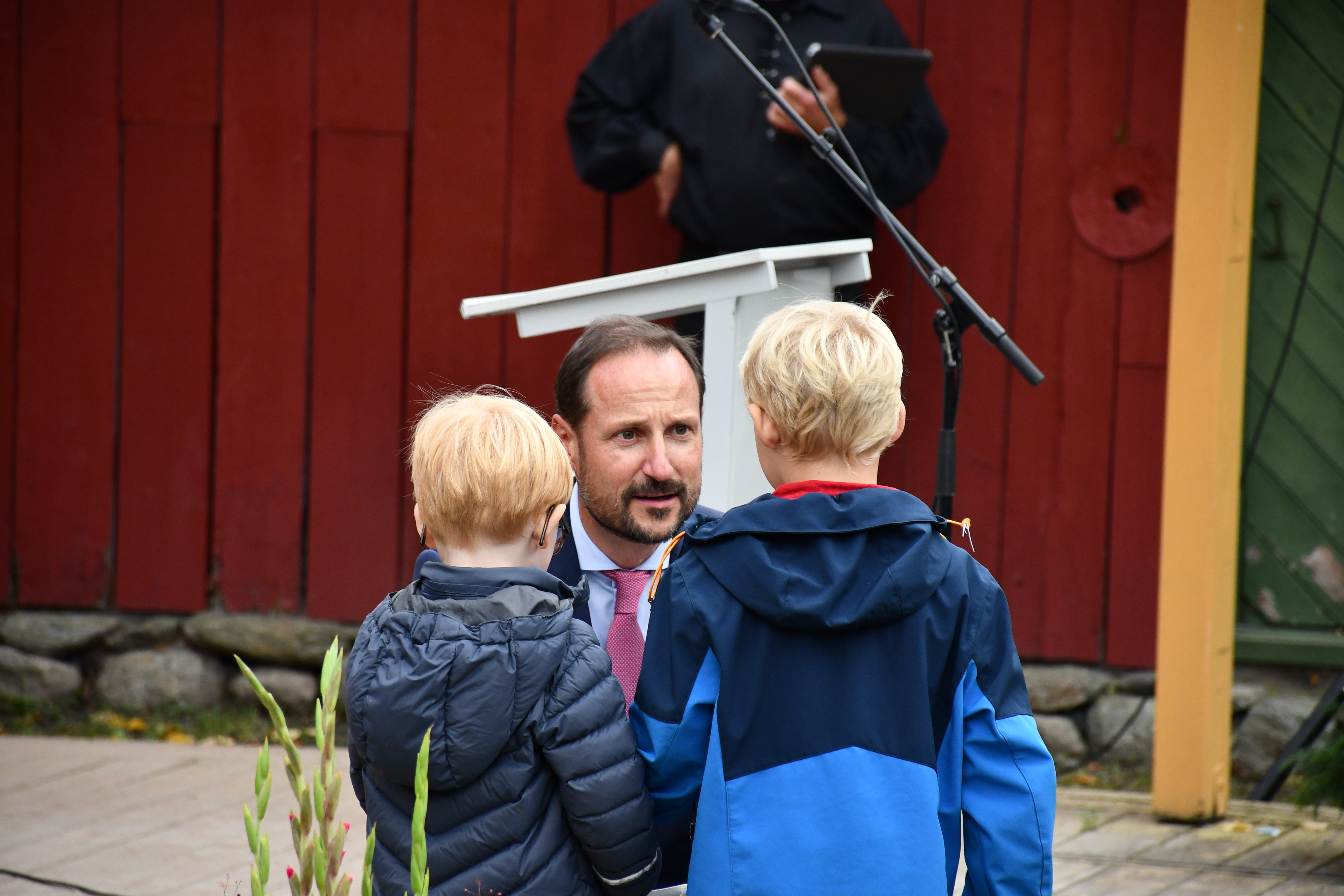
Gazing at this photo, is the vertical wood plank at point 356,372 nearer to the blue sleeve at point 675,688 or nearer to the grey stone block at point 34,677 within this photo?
the grey stone block at point 34,677

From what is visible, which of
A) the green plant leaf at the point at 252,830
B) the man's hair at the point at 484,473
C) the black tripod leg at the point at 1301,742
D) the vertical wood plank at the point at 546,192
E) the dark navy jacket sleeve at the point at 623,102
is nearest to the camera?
the green plant leaf at the point at 252,830

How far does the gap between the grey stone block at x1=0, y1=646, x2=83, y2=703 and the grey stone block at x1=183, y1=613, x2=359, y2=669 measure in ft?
Result: 1.23

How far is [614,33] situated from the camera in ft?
11.6

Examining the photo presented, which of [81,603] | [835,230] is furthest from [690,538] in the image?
[81,603]

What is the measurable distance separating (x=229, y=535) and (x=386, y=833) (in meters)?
2.60

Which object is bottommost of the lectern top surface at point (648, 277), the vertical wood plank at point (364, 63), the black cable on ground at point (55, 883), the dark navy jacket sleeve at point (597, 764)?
the black cable on ground at point (55, 883)

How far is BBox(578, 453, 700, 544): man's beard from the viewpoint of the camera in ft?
6.85

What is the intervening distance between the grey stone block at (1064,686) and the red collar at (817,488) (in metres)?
2.33

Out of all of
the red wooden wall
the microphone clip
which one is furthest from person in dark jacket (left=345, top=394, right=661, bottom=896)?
the red wooden wall

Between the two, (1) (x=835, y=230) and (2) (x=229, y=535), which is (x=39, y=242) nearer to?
(2) (x=229, y=535)

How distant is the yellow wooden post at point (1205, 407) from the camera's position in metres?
3.11

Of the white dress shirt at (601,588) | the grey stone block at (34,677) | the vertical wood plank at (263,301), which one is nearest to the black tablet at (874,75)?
the white dress shirt at (601,588)

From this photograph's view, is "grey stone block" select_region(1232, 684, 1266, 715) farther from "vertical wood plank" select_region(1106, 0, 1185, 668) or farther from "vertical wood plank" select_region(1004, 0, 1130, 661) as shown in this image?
"vertical wood plank" select_region(1004, 0, 1130, 661)

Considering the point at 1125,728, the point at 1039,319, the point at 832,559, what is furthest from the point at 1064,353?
the point at 832,559
